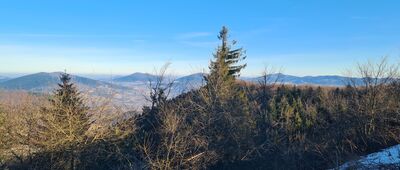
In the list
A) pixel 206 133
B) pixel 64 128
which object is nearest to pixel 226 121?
pixel 206 133

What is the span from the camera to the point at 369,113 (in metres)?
26.7

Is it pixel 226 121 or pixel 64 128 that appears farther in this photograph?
pixel 226 121

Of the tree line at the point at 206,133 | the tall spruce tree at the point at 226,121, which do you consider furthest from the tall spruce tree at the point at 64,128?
the tall spruce tree at the point at 226,121

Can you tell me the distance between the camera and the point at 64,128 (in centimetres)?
2256

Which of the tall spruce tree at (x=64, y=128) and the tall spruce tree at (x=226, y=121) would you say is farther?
the tall spruce tree at (x=226, y=121)

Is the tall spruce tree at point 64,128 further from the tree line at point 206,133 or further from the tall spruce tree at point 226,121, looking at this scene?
the tall spruce tree at point 226,121

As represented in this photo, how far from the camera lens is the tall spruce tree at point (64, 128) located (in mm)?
22172

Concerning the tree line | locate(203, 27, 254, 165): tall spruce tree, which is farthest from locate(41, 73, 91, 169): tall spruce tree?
locate(203, 27, 254, 165): tall spruce tree

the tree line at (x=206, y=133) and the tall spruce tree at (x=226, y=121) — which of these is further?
the tall spruce tree at (x=226, y=121)

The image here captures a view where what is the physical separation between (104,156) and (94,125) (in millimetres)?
4239

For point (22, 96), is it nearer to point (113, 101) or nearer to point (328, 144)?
point (113, 101)

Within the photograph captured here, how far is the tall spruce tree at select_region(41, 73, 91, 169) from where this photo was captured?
22.2 m

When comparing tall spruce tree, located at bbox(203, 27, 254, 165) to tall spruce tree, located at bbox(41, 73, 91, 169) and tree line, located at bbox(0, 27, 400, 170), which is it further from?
tall spruce tree, located at bbox(41, 73, 91, 169)

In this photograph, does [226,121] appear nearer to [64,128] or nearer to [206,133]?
[206,133]
